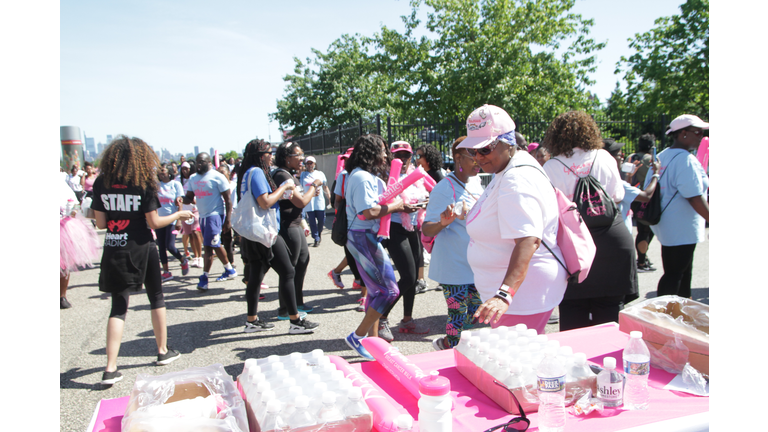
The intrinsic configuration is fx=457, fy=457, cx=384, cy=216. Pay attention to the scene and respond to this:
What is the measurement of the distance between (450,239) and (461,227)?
0.13m

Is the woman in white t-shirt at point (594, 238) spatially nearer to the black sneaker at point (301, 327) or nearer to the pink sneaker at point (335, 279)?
the black sneaker at point (301, 327)

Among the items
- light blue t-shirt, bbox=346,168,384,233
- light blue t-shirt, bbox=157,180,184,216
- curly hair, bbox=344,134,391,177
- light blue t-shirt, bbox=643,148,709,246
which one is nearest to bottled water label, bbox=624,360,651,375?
light blue t-shirt, bbox=346,168,384,233

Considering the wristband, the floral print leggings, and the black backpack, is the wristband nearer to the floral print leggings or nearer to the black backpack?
the black backpack

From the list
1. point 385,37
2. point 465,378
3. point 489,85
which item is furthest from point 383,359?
point 385,37

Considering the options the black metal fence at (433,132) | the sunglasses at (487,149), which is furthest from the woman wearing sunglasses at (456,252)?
the black metal fence at (433,132)

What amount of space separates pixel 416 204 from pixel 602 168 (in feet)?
5.55

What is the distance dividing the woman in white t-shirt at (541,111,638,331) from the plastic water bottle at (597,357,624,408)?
1462mm

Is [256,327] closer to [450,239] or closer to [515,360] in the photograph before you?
[450,239]

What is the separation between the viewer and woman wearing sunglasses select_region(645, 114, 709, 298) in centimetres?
392

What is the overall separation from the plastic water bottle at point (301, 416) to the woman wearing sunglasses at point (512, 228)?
41.4 inches

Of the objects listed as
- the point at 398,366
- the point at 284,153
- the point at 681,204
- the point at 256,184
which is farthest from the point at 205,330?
the point at 681,204

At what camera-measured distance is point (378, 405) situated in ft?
4.99

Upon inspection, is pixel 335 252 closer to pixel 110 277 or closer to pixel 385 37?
pixel 110 277

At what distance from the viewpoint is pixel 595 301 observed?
10.2 ft
